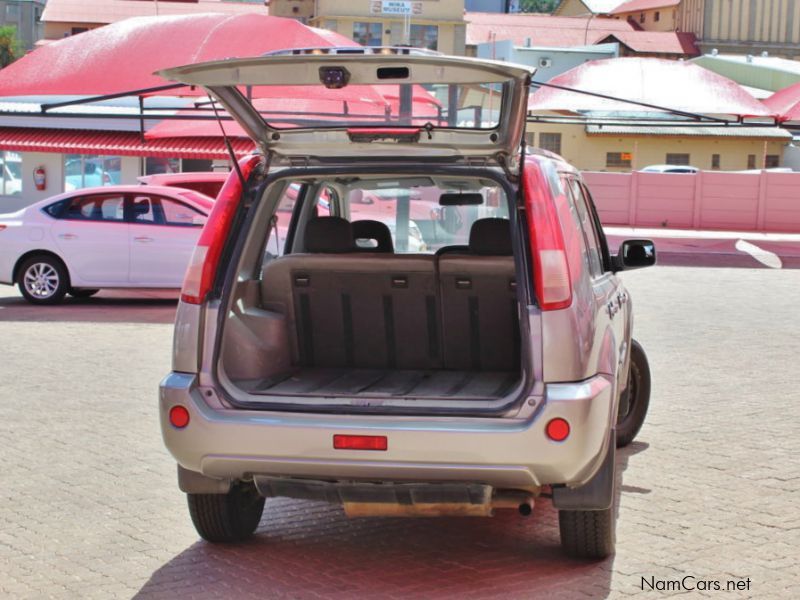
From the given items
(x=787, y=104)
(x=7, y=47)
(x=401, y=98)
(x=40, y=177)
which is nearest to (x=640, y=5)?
(x=7, y=47)

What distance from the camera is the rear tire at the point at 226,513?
5852 mm

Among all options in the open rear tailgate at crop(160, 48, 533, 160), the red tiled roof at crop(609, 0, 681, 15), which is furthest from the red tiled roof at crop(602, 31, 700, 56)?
the open rear tailgate at crop(160, 48, 533, 160)

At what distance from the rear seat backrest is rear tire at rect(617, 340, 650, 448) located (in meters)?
2.12

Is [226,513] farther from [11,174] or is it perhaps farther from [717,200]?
[717,200]

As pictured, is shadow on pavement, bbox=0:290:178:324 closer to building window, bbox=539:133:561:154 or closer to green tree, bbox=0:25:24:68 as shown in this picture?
building window, bbox=539:133:561:154

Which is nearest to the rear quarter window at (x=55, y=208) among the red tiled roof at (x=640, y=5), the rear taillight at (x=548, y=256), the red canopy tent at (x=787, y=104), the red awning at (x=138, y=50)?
the red awning at (x=138, y=50)

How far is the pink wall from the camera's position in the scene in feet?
124

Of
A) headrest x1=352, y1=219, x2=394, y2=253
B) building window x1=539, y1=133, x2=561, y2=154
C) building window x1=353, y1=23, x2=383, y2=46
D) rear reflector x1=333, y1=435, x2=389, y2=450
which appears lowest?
building window x1=539, y1=133, x2=561, y2=154

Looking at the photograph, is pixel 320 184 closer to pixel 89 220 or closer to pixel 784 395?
pixel 784 395

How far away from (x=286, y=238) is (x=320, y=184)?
36 centimetres

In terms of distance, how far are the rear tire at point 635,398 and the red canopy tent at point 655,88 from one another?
59.9 ft

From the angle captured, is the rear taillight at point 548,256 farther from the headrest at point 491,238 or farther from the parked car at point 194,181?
the parked car at point 194,181

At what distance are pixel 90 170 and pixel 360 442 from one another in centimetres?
3162

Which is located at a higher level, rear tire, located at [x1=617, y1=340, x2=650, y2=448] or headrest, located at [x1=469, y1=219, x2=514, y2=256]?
headrest, located at [x1=469, y1=219, x2=514, y2=256]
